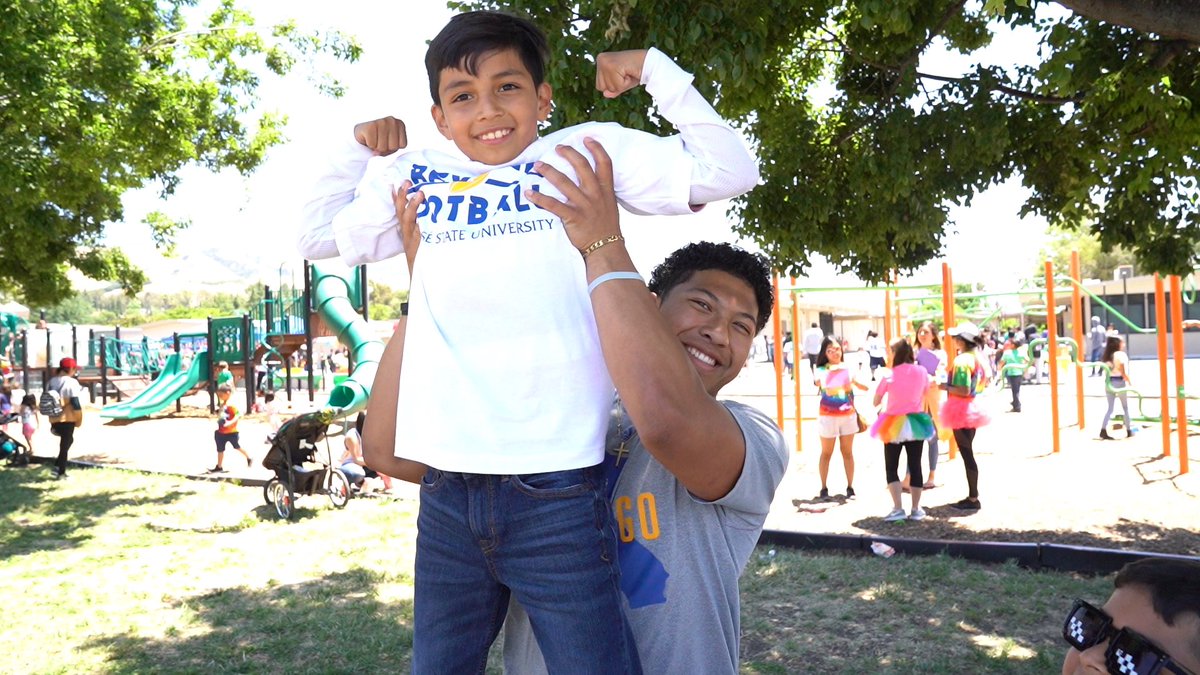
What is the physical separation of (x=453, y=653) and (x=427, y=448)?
0.37 meters

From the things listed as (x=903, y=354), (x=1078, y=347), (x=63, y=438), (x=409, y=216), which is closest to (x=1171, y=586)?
(x=409, y=216)

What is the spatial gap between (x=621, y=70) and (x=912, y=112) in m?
5.98

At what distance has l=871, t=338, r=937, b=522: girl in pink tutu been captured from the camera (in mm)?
9633

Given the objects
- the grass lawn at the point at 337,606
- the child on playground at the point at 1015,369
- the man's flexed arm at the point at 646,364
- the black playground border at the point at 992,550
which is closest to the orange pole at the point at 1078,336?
the child on playground at the point at 1015,369

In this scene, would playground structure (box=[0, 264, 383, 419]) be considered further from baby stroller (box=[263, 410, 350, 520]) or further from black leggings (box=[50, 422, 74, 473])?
black leggings (box=[50, 422, 74, 473])

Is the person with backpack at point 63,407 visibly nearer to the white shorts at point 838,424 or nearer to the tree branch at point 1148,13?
the white shorts at point 838,424

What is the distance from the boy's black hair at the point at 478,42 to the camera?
195 centimetres

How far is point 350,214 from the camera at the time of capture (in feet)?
6.77

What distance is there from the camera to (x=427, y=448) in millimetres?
1791

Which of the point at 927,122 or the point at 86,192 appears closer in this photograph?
the point at 927,122

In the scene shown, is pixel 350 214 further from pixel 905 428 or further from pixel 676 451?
pixel 905 428

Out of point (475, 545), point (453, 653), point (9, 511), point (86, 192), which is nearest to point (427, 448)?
point (475, 545)

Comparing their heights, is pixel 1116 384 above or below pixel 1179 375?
below

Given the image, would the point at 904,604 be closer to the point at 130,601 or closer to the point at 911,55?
the point at 911,55
